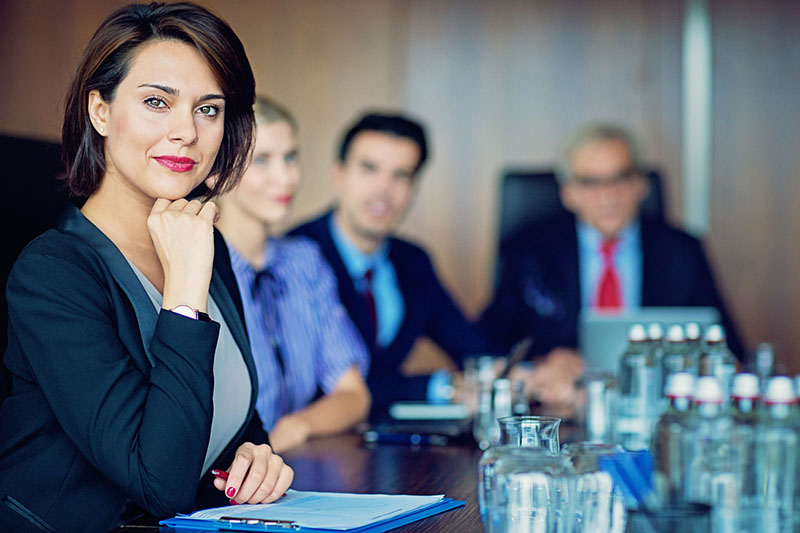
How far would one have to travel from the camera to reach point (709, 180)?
462 cm

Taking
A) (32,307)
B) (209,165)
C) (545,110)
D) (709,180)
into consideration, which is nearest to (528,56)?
(545,110)

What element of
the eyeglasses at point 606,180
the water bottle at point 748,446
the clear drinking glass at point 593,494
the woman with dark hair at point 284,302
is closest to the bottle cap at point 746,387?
the water bottle at point 748,446

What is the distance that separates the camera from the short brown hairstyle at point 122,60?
139 cm

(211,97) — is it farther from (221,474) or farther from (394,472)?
(394,472)

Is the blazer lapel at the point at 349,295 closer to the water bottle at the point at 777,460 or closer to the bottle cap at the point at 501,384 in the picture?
the bottle cap at the point at 501,384

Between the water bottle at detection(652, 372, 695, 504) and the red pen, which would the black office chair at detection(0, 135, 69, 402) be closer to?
the red pen

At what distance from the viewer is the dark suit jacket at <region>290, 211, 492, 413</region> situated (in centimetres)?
313

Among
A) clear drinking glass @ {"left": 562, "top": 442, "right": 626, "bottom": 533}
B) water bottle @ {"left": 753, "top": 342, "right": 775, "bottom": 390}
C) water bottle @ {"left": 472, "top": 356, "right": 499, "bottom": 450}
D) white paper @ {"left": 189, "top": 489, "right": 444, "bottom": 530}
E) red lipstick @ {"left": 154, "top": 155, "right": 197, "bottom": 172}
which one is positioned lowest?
water bottle @ {"left": 472, "top": 356, "right": 499, "bottom": 450}

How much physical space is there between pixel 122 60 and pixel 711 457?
0.92 m

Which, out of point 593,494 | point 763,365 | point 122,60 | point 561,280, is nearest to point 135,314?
point 122,60

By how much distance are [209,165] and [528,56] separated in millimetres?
3511

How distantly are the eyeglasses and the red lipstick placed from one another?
7.82 ft

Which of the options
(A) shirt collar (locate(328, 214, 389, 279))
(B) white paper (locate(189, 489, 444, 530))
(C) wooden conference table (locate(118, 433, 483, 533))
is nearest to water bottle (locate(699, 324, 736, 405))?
(C) wooden conference table (locate(118, 433, 483, 533))

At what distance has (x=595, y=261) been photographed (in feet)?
11.9
